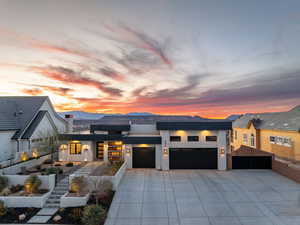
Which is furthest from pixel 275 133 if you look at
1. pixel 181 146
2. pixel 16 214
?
pixel 16 214

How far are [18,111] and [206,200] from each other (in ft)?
79.1

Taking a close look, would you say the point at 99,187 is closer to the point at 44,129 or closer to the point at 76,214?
the point at 76,214

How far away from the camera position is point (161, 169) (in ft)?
56.0

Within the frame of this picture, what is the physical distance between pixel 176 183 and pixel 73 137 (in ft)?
42.9

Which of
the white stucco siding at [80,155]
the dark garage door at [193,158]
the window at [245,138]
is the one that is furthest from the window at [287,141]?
the white stucco siding at [80,155]

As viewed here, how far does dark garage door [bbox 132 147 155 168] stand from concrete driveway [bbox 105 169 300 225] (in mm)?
1959

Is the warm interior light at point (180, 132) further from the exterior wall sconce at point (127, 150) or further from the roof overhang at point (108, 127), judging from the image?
the roof overhang at point (108, 127)

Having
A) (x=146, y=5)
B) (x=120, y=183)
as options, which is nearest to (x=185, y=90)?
(x=146, y=5)

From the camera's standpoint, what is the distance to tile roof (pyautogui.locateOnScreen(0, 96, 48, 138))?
18.3m

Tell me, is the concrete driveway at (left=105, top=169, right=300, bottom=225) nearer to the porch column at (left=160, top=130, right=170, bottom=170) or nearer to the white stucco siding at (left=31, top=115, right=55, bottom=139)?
the porch column at (left=160, top=130, right=170, bottom=170)

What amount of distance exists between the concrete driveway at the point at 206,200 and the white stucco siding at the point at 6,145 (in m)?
13.8

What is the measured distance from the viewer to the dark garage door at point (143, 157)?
17.5 m

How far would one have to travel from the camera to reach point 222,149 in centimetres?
1689

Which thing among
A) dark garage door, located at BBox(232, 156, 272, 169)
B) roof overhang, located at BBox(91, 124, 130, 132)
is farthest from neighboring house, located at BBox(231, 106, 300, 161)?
roof overhang, located at BBox(91, 124, 130, 132)
